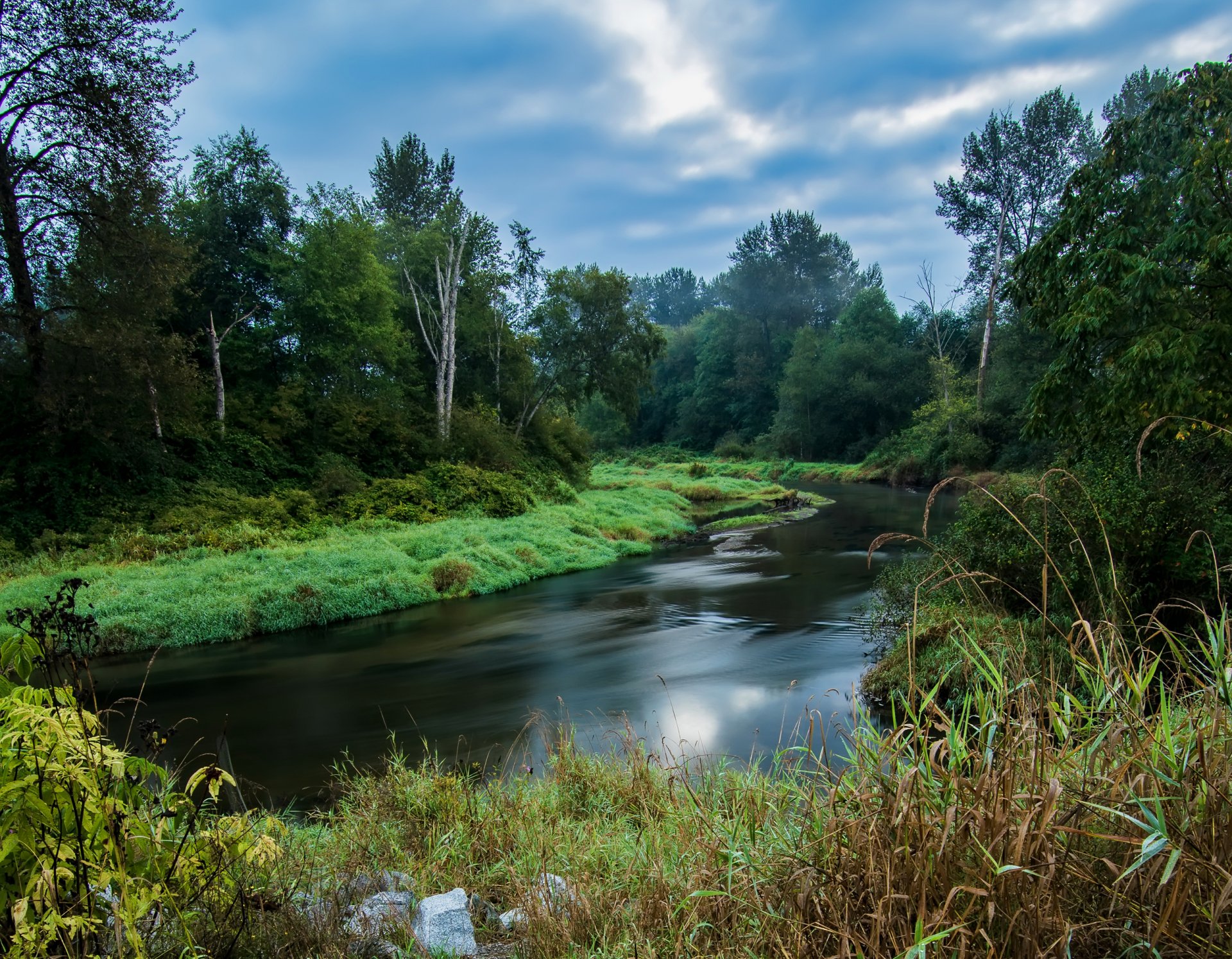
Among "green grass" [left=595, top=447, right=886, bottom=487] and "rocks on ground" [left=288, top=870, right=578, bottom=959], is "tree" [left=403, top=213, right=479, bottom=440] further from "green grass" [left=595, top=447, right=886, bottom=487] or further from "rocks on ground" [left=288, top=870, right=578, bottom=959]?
"rocks on ground" [left=288, top=870, right=578, bottom=959]

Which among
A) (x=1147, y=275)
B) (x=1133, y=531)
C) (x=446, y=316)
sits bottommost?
(x=1133, y=531)

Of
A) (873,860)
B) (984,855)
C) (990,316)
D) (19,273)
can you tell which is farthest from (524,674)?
(990,316)

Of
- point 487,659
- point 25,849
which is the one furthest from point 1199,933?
point 487,659

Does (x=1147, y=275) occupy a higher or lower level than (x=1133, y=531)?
higher

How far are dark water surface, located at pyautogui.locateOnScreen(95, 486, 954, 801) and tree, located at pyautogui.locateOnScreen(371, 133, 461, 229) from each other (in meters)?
30.4

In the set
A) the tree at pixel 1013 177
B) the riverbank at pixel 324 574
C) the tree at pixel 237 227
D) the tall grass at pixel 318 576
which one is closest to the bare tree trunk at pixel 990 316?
the tree at pixel 1013 177

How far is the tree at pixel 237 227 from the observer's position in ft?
73.3

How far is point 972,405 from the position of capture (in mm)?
33844

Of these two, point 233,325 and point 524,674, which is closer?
point 524,674

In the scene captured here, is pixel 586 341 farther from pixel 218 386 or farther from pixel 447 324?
pixel 218 386

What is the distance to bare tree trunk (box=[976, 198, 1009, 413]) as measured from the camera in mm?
34125

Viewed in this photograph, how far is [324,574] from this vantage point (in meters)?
13.6

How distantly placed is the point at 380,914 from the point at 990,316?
38.8m

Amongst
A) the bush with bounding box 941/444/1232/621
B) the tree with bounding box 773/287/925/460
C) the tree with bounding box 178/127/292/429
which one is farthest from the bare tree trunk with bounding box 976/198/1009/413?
the tree with bounding box 178/127/292/429
